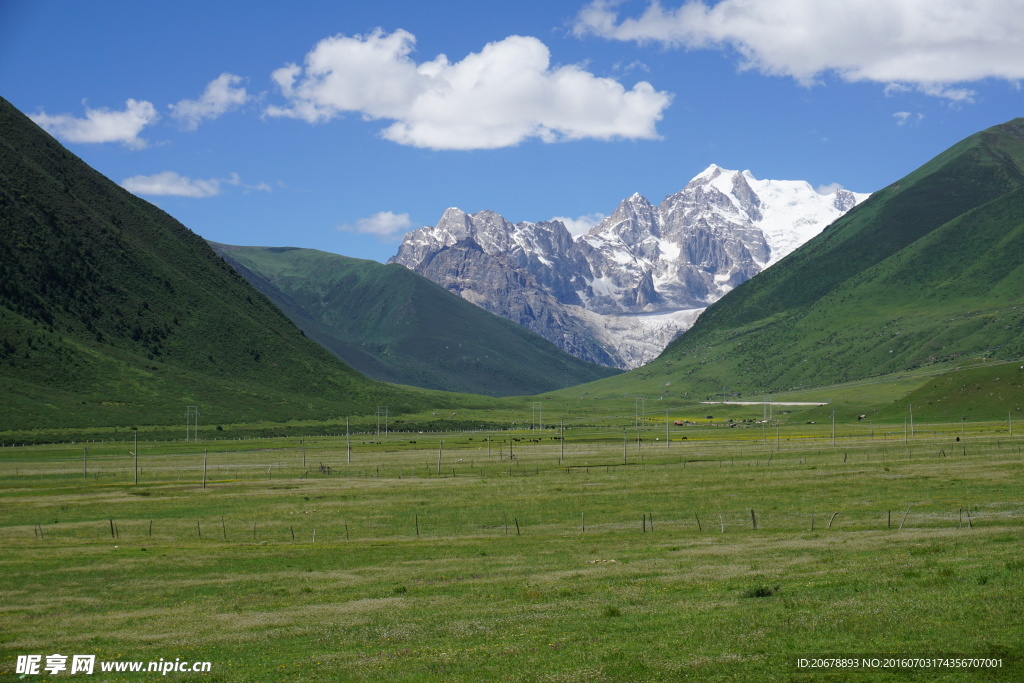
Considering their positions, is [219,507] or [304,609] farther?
[219,507]

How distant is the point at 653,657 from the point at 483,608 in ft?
44.0

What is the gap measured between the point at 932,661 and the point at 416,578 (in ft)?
101

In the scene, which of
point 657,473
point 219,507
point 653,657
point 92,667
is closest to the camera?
point 653,657

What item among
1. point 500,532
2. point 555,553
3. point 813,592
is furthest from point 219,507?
point 813,592

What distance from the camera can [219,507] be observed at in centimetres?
9538

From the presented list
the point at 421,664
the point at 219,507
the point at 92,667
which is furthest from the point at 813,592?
the point at 219,507

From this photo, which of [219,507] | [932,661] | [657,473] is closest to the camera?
[932,661]

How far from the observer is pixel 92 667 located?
31.5 meters

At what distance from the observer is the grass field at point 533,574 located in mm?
29312

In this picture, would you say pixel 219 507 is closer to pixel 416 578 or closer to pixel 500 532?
pixel 500 532

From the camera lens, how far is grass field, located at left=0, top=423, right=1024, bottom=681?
29.3 meters

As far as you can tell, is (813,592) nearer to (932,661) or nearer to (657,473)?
(932,661)

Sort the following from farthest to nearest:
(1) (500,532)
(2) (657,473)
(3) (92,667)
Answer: (2) (657,473) → (1) (500,532) → (3) (92,667)

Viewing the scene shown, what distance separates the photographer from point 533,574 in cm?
4991
